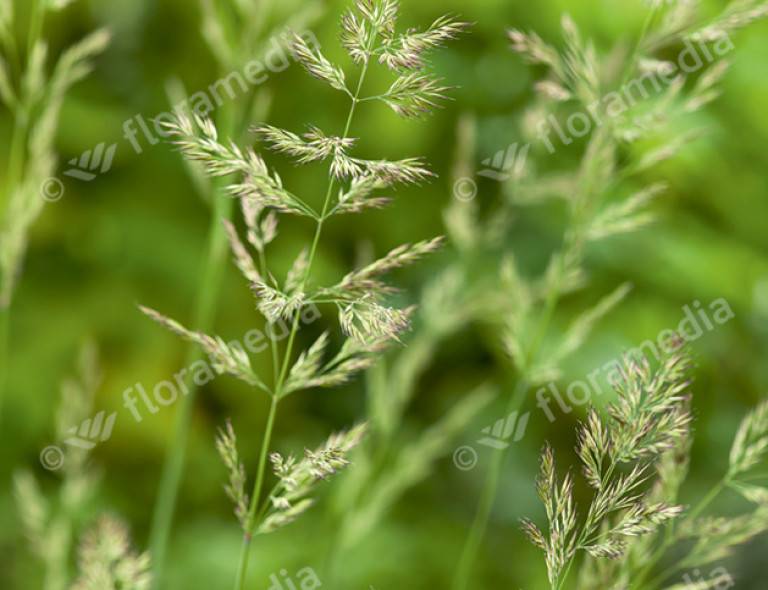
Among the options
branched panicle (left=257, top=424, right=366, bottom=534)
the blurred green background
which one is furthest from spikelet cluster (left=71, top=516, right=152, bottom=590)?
the blurred green background

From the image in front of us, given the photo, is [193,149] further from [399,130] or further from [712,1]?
[712,1]

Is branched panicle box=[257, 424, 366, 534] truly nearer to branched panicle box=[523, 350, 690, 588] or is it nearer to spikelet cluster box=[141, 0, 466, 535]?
spikelet cluster box=[141, 0, 466, 535]

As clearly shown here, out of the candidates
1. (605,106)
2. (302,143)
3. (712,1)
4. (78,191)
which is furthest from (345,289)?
(78,191)

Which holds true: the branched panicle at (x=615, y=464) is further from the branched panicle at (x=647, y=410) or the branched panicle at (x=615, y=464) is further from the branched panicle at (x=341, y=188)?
the branched panicle at (x=341, y=188)

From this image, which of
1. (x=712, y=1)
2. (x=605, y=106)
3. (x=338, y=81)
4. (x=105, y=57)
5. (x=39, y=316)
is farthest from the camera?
(x=105, y=57)

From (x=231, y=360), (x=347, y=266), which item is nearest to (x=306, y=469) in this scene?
(x=231, y=360)

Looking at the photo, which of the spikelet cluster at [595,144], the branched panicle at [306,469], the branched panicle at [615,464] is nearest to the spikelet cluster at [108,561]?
the branched panicle at [306,469]

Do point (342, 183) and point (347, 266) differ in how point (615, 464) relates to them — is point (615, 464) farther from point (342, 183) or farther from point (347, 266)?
point (347, 266)

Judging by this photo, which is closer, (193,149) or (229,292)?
(193,149)
